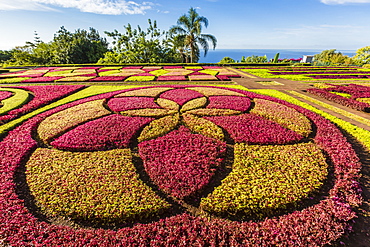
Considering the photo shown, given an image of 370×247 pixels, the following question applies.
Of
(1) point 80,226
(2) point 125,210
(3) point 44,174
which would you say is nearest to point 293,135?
(2) point 125,210

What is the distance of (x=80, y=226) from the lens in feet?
11.3

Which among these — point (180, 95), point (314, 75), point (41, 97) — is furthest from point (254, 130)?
point (314, 75)

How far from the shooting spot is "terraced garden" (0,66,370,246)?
3193 millimetres

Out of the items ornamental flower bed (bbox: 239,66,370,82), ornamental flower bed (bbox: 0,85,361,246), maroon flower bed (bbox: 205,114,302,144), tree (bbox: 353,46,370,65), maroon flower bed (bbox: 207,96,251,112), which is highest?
tree (bbox: 353,46,370,65)

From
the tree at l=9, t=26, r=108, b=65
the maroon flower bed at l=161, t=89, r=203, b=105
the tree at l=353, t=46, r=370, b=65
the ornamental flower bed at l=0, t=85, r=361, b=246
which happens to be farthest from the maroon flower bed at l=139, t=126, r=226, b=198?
the tree at l=353, t=46, r=370, b=65

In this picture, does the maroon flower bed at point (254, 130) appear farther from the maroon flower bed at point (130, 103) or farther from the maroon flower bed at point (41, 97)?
the maroon flower bed at point (41, 97)

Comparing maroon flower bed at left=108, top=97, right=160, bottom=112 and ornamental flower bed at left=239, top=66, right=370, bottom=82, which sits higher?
ornamental flower bed at left=239, top=66, right=370, bottom=82

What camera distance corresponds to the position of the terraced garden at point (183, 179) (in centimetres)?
319

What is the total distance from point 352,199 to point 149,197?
426 cm

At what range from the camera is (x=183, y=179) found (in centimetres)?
431

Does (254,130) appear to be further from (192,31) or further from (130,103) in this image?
(192,31)

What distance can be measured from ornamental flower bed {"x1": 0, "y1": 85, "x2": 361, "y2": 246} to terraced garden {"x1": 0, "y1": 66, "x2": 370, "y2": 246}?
2 cm

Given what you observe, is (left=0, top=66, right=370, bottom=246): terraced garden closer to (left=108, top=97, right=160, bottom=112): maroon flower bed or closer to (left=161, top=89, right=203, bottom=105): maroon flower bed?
(left=108, top=97, right=160, bottom=112): maroon flower bed

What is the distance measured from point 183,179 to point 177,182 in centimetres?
16
